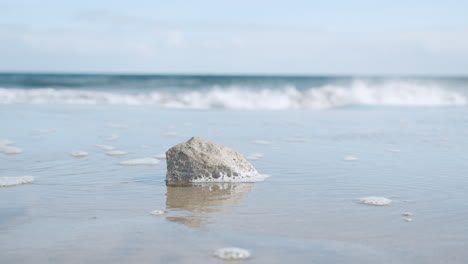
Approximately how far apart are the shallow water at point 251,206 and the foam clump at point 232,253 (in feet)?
0.16

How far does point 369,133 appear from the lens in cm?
956

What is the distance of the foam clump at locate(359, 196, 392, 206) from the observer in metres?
4.46

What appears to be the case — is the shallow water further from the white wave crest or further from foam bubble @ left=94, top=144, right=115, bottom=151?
the white wave crest

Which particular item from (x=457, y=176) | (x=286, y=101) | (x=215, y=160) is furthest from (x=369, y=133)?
(x=286, y=101)

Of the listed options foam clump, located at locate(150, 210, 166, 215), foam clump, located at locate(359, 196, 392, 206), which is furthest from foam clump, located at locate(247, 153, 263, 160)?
foam clump, located at locate(150, 210, 166, 215)

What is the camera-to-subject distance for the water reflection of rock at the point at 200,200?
4.04 meters

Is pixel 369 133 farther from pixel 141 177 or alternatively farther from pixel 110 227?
pixel 110 227

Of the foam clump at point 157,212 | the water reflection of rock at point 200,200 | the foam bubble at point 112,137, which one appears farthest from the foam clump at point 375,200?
the foam bubble at point 112,137

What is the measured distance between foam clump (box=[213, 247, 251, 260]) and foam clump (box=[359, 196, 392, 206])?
167 centimetres

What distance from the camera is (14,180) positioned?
5.25m

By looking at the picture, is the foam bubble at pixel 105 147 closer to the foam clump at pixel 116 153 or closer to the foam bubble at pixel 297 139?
the foam clump at pixel 116 153

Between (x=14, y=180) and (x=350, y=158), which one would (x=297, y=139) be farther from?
(x=14, y=180)

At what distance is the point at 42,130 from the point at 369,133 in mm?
6061

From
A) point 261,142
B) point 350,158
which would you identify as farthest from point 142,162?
point 350,158
